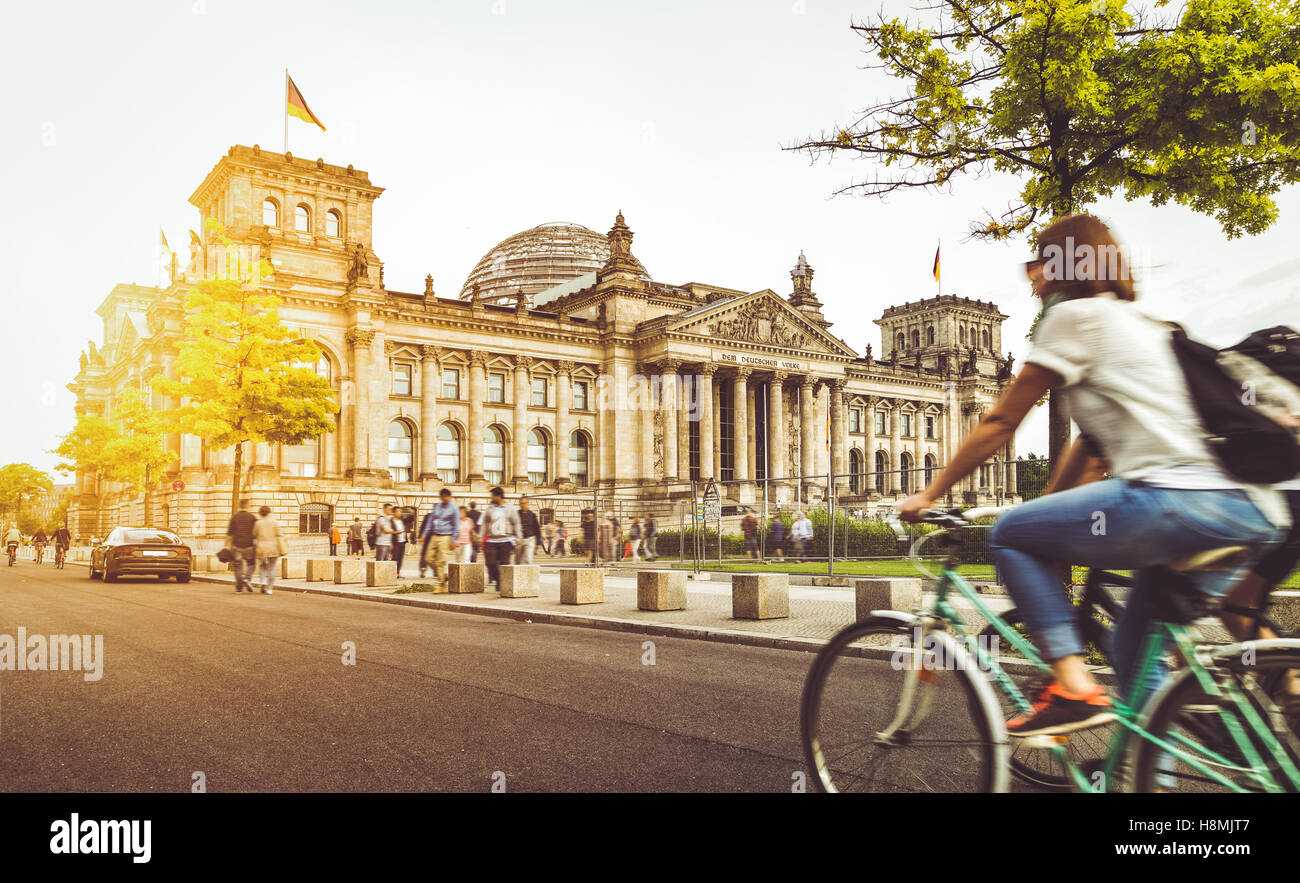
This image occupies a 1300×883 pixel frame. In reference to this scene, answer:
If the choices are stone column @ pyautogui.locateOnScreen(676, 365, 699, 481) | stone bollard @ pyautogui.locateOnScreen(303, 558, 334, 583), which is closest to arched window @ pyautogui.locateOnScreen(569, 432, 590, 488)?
stone column @ pyautogui.locateOnScreen(676, 365, 699, 481)

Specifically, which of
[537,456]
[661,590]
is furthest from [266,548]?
[537,456]

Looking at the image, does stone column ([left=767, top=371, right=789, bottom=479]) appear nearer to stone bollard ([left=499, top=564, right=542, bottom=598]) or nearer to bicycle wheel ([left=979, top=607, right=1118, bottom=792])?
stone bollard ([left=499, top=564, right=542, bottom=598])

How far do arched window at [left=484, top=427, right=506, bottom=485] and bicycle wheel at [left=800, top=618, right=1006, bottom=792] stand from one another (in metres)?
60.1

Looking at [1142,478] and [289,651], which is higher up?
[1142,478]

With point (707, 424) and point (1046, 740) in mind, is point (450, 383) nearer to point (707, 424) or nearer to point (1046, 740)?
point (707, 424)

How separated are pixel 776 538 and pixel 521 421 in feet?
121

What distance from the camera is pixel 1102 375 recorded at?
3.41 metres

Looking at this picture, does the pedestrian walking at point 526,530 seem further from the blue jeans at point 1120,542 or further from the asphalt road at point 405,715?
the blue jeans at point 1120,542

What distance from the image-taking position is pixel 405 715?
663 centimetres

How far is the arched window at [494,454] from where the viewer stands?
6362 cm

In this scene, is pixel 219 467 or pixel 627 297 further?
pixel 627 297

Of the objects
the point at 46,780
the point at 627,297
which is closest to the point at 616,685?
the point at 46,780

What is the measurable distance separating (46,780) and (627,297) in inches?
2523
